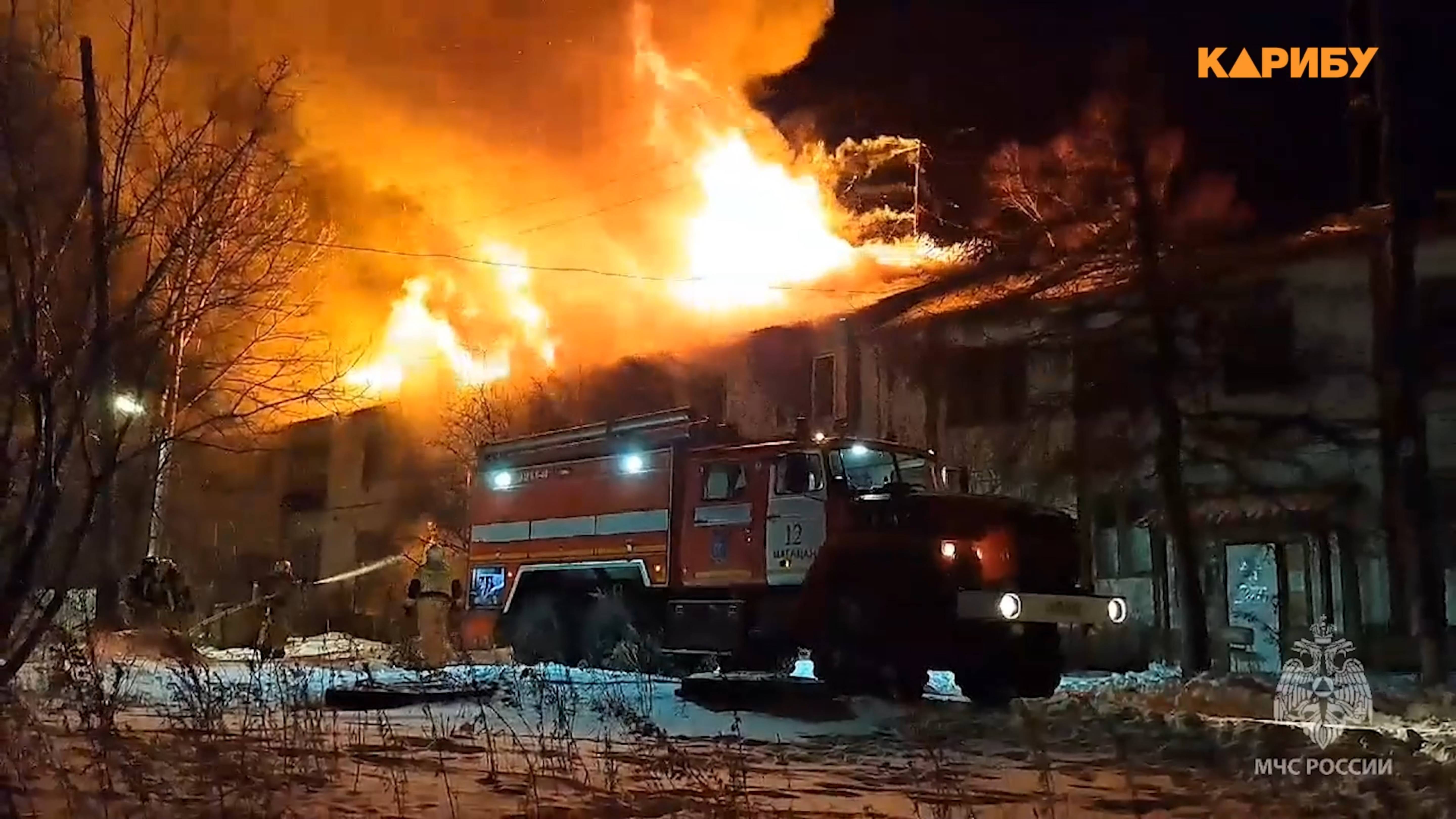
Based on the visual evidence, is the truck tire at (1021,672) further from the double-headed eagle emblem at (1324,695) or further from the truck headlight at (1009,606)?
the double-headed eagle emblem at (1324,695)

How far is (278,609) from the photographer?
19.5 metres

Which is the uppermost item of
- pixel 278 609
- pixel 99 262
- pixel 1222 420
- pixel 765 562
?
pixel 1222 420

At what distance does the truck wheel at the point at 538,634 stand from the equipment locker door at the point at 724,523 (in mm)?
2506

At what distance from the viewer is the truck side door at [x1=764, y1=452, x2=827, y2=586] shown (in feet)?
40.4

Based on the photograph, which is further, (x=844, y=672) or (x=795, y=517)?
(x=795, y=517)

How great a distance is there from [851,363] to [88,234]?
70.7 ft

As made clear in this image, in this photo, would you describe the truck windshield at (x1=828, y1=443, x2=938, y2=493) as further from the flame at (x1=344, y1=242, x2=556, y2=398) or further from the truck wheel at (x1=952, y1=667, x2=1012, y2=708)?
the flame at (x1=344, y1=242, x2=556, y2=398)

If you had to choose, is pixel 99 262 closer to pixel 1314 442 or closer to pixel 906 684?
pixel 906 684

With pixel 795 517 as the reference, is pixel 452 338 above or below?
above

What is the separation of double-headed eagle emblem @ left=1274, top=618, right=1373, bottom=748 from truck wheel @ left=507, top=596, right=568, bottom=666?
780 centimetres

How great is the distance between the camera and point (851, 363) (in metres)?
27.6

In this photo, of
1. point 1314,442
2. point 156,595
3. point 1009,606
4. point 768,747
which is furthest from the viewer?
point 1314,442

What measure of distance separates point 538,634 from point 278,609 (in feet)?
18.3

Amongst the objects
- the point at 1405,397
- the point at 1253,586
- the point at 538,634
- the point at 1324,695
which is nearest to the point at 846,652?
the point at 1324,695
